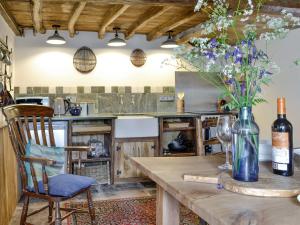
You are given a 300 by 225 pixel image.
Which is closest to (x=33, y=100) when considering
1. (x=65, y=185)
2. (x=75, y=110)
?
(x=75, y=110)

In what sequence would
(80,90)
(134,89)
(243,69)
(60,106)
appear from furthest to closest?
1. (134,89)
2. (80,90)
3. (60,106)
4. (243,69)

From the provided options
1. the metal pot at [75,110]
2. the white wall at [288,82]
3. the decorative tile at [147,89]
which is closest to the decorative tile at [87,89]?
the metal pot at [75,110]

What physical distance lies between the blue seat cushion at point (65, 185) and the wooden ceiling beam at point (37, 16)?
1994 millimetres

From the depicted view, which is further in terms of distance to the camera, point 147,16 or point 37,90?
point 37,90

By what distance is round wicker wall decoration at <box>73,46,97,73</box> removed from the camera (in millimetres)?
4809

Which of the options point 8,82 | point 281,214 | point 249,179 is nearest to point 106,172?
point 8,82

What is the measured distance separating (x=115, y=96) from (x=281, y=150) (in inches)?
154

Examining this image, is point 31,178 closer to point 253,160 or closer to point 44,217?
point 44,217

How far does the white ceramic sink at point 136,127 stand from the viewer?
409cm

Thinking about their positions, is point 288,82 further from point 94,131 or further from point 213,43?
point 213,43

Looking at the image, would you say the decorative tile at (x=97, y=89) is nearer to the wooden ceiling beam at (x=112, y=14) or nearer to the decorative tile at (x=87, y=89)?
the decorative tile at (x=87, y=89)

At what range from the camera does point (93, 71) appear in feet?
16.1

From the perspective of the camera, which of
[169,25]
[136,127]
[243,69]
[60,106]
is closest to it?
[243,69]

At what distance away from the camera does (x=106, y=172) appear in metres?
4.19
